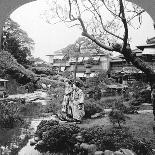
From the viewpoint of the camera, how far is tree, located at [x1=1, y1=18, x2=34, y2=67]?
19.5ft

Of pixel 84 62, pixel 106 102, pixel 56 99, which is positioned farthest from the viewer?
pixel 106 102

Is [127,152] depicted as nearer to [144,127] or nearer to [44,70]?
[144,127]

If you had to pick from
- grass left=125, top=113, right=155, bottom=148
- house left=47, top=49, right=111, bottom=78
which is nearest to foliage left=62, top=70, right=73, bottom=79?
house left=47, top=49, right=111, bottom=78

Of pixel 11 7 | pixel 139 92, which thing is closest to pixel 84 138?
pixel 139 92

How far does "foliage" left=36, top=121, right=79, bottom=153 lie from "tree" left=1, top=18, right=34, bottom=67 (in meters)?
1.94

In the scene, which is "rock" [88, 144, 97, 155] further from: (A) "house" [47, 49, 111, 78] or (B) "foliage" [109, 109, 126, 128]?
(A) "house" [47, 49, 111, 78]

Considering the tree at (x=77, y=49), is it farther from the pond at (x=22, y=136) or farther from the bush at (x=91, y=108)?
the bush at (x=91, y=108)

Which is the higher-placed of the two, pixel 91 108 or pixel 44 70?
pixel 44 70

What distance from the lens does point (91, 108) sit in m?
7.91

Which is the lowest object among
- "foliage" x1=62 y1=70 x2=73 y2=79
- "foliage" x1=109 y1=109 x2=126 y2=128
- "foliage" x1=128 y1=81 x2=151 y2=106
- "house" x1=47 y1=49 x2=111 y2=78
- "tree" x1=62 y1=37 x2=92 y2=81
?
"foliage" x1=109 y1=109 x2=126 y2=128

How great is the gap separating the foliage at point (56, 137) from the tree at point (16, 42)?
1.94m

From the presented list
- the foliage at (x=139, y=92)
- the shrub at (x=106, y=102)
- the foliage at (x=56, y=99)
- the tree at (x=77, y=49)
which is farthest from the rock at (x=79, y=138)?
the foliage at (x=139, y=92)

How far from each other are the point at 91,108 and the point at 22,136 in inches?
98.6

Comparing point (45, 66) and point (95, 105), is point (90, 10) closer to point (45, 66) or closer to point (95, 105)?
point (45, 66)
